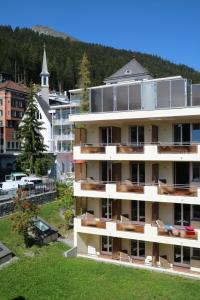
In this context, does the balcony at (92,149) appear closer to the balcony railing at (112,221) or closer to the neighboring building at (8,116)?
the balcony railing at (112,221)

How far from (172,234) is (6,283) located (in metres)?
9.76

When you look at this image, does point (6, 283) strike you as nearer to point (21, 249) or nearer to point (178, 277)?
point (21, 249)

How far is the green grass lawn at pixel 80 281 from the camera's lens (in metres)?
20.3

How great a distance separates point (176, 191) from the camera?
78.0ft

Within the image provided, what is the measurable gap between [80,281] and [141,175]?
7909mm

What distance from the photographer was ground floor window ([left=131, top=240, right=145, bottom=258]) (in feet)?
86.0

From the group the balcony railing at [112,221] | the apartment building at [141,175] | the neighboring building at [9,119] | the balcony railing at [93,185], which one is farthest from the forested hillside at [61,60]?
the balcony railing at [112,221]

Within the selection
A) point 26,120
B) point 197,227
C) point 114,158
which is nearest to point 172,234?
point 197,227

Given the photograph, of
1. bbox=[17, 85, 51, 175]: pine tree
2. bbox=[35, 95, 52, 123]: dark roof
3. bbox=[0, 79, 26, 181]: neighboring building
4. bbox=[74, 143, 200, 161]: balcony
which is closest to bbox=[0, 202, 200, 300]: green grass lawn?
bbox=[74, 143, 200, 161]: balcony

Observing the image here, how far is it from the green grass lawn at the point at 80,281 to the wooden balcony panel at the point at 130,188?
15.4 ft

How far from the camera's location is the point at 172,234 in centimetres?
2377

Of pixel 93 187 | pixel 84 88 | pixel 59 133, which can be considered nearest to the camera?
pixel 93 187

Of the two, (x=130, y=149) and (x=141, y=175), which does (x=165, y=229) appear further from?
(x=130, y=149)

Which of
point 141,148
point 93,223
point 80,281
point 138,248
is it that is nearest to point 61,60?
point 93,223
